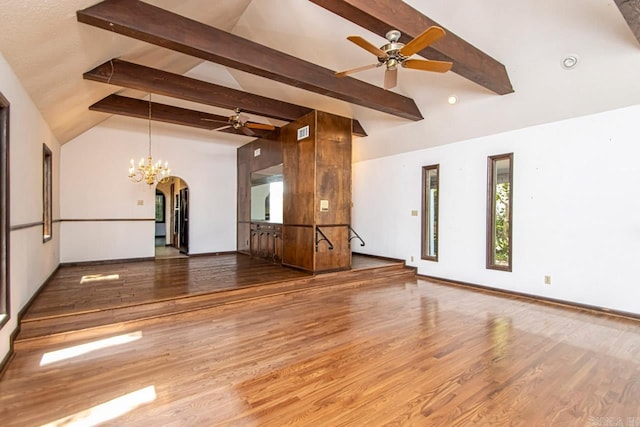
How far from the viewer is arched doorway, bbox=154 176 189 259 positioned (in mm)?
8482

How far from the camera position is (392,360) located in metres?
2.81

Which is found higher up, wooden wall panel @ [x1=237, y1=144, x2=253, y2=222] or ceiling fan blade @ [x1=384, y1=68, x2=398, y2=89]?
ceiling fan blade @ [x1=384, y1=68, x2=398, y2=89]

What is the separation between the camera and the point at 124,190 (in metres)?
7.12

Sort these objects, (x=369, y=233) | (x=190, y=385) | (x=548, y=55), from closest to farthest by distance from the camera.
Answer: (x=190, y=385) < (x=548, y=55) < (x=369, y=233)

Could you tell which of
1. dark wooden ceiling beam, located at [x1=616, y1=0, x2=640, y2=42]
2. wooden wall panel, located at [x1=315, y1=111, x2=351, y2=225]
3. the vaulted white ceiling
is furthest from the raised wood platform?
dark wooden ceiling beam, located at [x1=616, y1=0, x2=640, y2=42]

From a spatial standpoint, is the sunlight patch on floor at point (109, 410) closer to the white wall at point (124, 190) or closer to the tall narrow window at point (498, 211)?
the tall narrow window at point (498, 211)

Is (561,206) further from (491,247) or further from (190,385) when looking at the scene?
(190,385)

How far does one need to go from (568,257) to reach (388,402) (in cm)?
410

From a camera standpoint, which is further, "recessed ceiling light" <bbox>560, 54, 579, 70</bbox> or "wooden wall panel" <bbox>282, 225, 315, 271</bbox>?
"wooden wall panel" <bbox>282, 225, 315, 271</bbox>

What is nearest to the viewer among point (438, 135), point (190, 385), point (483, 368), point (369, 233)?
point (190, 385)

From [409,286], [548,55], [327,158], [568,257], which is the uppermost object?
[548,55]

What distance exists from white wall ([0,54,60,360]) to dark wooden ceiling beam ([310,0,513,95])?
3.03 meters

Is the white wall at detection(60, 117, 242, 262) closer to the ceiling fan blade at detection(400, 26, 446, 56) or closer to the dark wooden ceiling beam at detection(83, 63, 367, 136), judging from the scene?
the dark wooden ceiling beam at detection(83, 63, 367, 136)

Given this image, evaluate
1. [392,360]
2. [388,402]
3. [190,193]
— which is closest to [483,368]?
[392,360]
